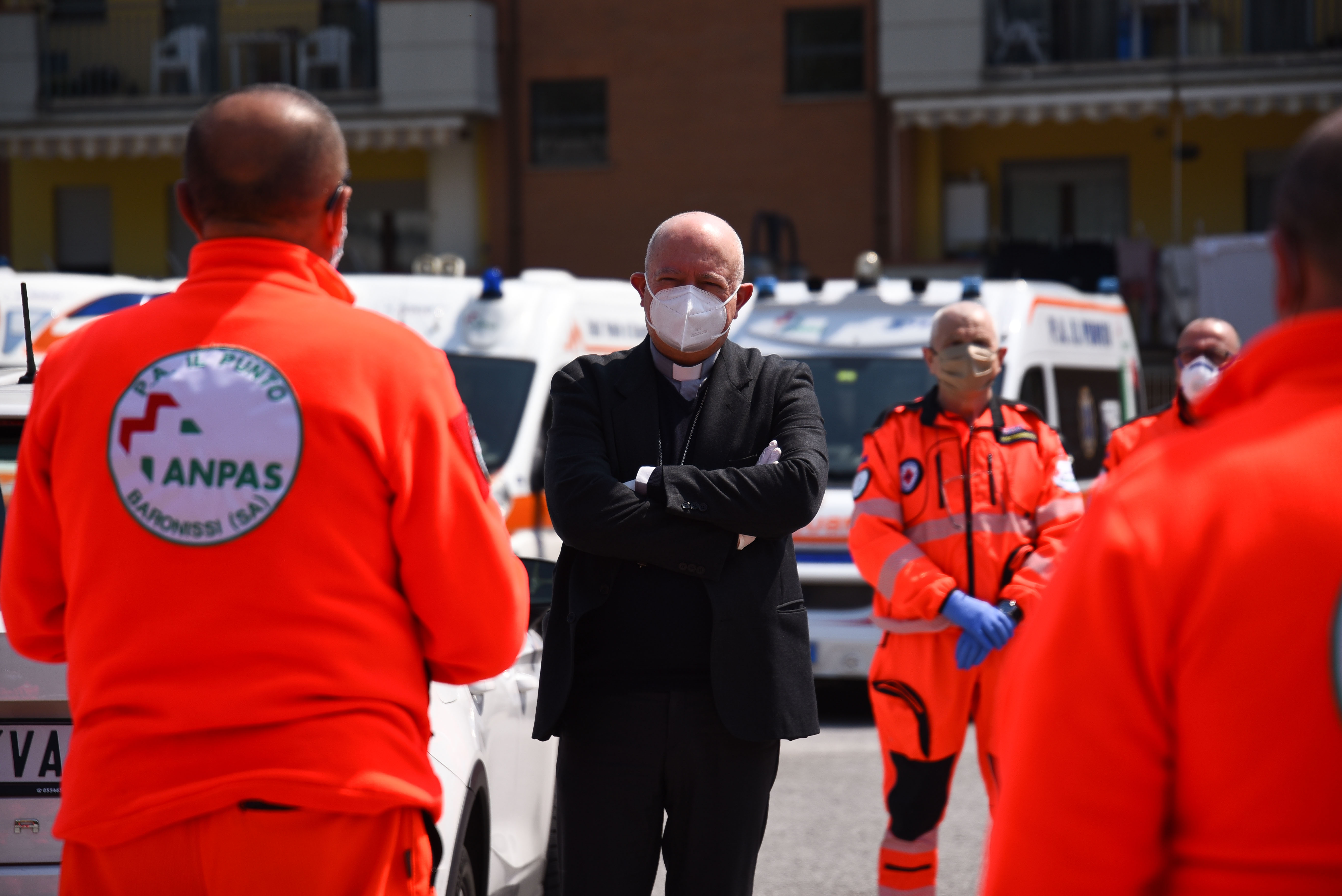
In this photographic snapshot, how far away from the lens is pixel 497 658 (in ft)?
8.00

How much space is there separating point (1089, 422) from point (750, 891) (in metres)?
8.26

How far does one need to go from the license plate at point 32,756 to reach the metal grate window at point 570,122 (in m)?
22.0

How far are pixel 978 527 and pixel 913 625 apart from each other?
0.35 metres

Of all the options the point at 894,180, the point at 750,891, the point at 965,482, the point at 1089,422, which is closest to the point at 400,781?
the point at 750,891

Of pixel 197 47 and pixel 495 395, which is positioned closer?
pixel 495 395

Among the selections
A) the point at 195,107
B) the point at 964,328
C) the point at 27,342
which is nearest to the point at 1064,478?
the point at 964,328

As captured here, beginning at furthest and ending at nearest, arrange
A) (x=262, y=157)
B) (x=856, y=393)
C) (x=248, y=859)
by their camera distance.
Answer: (x=856, y=393)
(x=262, y=157)
(x=248, y=859)

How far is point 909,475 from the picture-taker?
4.93m

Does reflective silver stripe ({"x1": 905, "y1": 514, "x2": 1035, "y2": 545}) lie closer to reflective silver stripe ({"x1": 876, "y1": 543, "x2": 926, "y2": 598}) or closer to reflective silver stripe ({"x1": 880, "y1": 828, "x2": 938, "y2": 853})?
reflective silver stripe ({"x1": 876, "y1": 543, "x2": 926, "y2": 598})

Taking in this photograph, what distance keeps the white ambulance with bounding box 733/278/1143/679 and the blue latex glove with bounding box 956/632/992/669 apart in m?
4.55

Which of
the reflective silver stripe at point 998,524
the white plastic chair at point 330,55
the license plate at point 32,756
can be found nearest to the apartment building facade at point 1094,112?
the white plastic chair at point 330,55

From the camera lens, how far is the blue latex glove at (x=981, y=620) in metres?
4.56

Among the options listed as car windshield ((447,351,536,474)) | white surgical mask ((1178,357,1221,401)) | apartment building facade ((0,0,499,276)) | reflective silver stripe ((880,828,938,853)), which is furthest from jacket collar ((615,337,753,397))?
apartment building facade ((0,0,499,276))

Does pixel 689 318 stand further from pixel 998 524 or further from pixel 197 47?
pixel 197 47
